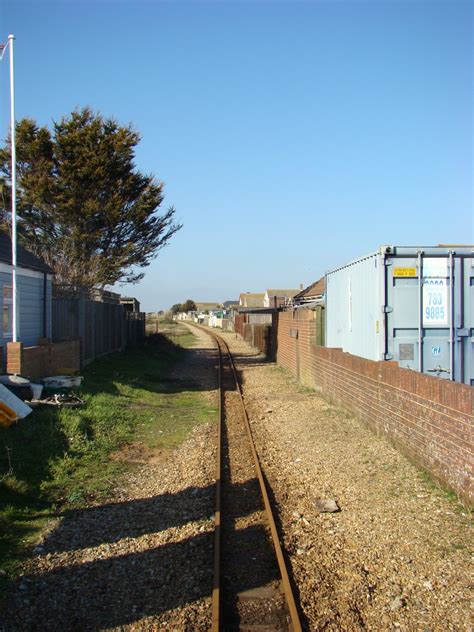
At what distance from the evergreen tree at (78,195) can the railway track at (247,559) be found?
659 inches

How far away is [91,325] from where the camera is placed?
19.3 m

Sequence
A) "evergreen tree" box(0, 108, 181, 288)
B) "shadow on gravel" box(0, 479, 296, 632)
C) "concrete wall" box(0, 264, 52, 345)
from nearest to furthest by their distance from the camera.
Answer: "shadow on gravel" box(0, 479, 296, 632) < "concrete wall" box(0, 264, 52, 345) < "evergreen tree" box(0, 108, 181, 288)

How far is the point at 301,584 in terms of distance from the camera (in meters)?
4.65

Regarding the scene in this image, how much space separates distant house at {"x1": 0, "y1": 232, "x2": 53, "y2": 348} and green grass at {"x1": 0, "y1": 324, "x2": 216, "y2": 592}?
71.7 inches

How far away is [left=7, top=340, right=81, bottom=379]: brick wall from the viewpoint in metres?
11.5

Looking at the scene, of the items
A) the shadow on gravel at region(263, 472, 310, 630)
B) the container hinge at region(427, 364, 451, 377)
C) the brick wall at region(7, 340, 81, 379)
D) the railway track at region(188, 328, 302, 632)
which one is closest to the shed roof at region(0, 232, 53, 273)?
the brick wall at region(7, 340, 81, 379)

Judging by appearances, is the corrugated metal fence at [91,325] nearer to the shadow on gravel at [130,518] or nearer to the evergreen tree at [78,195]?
the evergreen tree at [78,195]

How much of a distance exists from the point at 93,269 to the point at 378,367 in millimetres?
17680

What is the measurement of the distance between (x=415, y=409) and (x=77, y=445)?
499 cm

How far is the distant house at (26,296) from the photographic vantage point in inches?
521

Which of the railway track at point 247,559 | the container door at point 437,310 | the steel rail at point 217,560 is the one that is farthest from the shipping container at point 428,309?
the steel rail at point 217,560

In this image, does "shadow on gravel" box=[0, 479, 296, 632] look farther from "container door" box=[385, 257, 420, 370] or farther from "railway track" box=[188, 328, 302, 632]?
"container door" box=[385, 257, 420, 370]

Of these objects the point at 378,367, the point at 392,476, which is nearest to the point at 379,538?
the point at 392,476

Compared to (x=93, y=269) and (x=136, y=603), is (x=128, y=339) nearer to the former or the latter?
(x=93, y=269)
